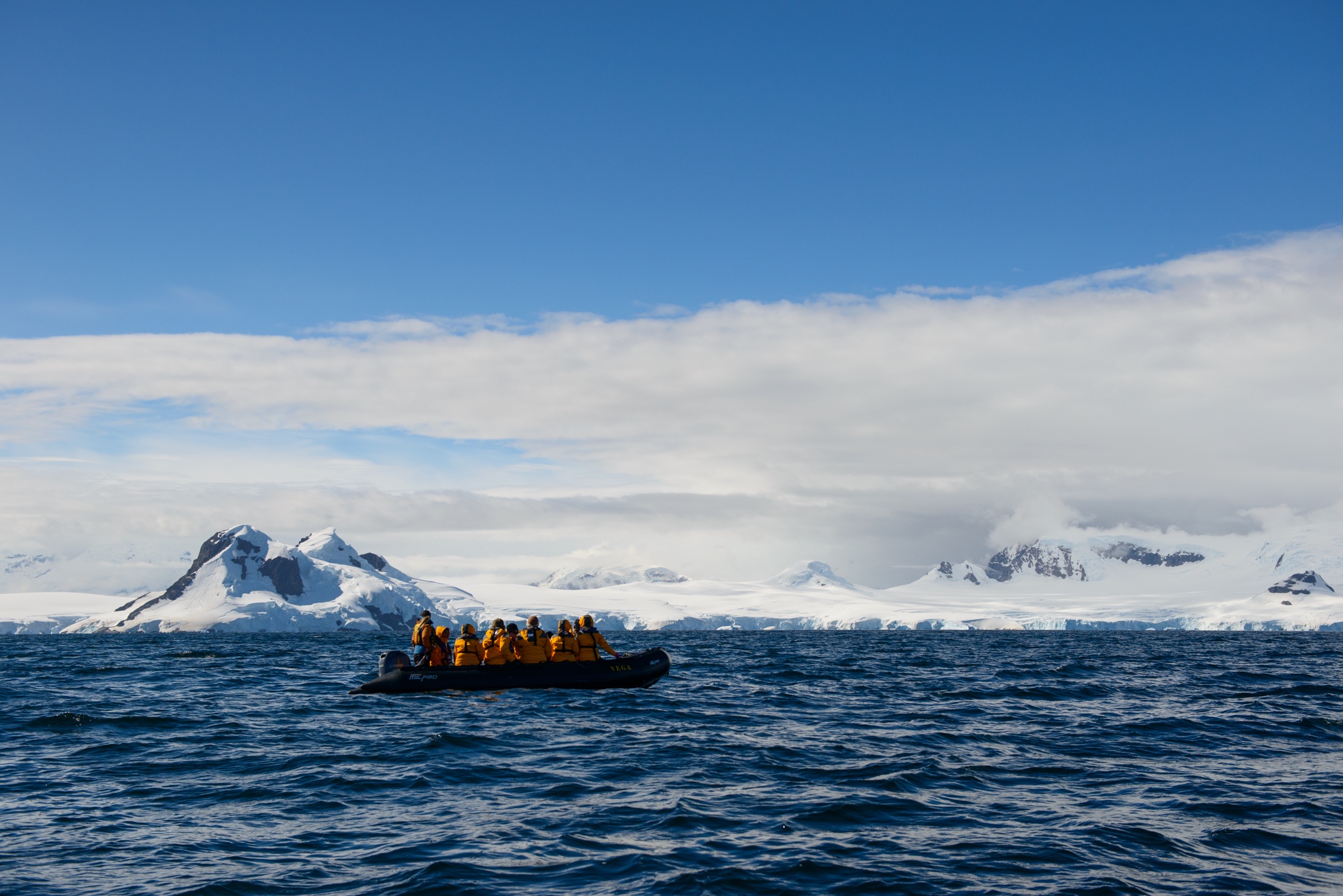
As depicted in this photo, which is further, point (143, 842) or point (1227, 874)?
point (143, 842)

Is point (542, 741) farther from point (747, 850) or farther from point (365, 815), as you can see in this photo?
point (747, 850)

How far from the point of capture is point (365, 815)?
1423cm

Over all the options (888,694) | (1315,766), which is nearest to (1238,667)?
(888,694)

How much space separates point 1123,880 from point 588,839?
652 cm

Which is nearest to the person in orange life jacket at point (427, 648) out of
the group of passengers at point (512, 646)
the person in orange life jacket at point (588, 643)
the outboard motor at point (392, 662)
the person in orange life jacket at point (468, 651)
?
the group of passengers at point (512, 646)

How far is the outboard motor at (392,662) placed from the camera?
105ft

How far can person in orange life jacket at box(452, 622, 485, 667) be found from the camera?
3169cm

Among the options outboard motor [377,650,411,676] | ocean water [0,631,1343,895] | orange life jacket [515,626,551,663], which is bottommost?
ocean water [0,631,1343,895]

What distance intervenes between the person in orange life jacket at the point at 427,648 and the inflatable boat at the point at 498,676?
54cm

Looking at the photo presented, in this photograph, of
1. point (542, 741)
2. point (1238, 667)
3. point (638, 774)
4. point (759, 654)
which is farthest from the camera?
point (759, 654)

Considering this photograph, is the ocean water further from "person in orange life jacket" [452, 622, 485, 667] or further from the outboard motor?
the outboard motor

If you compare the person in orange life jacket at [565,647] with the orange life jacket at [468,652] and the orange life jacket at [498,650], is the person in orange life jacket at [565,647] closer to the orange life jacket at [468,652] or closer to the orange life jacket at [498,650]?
the orange life jacket at [498,650]

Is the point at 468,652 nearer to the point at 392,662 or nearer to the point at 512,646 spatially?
the point at 512,646

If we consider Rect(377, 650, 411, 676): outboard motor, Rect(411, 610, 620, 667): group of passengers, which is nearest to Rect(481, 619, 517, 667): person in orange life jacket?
Rect(411, 610, 620, 667): group of passengers
